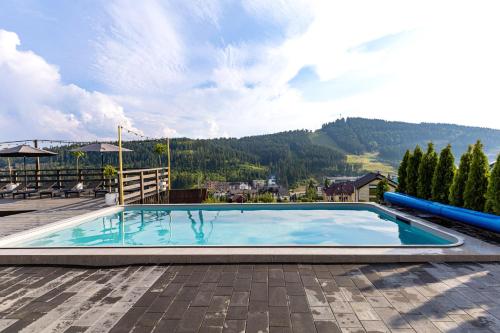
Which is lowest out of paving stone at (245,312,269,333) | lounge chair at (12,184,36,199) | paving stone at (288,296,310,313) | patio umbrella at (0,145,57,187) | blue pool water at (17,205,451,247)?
blue pool water at (17,205,451,247)

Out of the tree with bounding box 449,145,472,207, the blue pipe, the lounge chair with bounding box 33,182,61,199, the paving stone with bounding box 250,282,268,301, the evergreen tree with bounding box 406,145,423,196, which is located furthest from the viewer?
the lounge chair with bounding box 33,182,61,199

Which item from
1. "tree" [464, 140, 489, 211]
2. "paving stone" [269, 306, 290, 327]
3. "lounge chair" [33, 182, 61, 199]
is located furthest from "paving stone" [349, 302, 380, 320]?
"lounge chair" [33, 182, 61, 199]

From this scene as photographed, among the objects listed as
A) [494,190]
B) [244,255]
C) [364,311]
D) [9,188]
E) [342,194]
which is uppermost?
[494,190]

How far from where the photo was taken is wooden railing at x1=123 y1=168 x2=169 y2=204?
33.1 ft

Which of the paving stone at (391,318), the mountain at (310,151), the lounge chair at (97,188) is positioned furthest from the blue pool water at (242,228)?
the mountain at (310,151)

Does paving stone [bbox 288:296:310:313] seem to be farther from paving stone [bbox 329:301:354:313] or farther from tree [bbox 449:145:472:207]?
tree [bbox 449:145:472:207]

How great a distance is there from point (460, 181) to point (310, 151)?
93.0 m

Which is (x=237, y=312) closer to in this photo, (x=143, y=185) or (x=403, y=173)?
(x=143, y=185)

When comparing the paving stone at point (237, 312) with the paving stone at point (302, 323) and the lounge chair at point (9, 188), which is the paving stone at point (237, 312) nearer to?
the paving stone at point (302, 323)

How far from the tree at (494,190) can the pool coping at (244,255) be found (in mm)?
1750

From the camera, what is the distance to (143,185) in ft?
35.4

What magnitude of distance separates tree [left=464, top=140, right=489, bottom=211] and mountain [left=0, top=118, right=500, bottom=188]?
1928 inches

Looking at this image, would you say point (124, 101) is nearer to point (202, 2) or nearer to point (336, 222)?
point (202, 2)

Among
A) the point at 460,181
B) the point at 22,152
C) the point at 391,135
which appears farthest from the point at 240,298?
the point at 391,135
